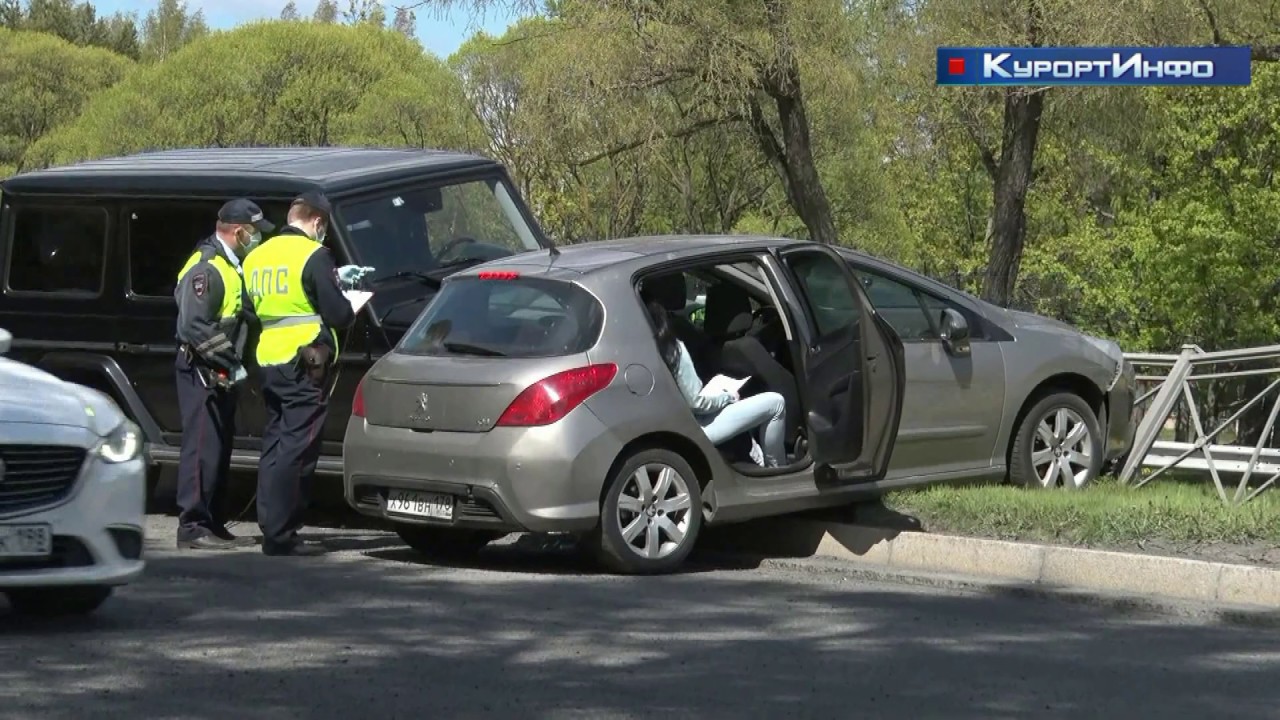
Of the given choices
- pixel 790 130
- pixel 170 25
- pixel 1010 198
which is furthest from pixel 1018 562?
pixel 170 25

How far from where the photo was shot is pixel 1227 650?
25.3 feet

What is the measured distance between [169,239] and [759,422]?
14.1 feet

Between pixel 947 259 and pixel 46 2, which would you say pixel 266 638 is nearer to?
pixel 947 259

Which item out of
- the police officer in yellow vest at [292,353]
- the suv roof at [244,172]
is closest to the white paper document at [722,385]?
the police officer in yellow vest at [292,353]

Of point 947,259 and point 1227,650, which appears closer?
point 1227,650

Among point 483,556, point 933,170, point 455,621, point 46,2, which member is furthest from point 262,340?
point 46,2

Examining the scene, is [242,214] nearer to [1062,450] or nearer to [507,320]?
[507,320]

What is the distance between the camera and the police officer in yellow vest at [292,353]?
10703 millimetres

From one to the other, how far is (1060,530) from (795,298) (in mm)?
1836

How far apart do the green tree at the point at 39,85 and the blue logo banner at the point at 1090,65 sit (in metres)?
69.4

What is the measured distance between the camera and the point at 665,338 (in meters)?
10.2

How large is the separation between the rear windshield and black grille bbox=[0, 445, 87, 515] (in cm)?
261

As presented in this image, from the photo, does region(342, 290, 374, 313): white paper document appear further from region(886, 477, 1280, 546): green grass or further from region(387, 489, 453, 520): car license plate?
region(886, 477, 1280, 546): green grass

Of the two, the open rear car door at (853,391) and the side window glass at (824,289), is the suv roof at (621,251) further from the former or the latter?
the open rear car door at (853,391)
